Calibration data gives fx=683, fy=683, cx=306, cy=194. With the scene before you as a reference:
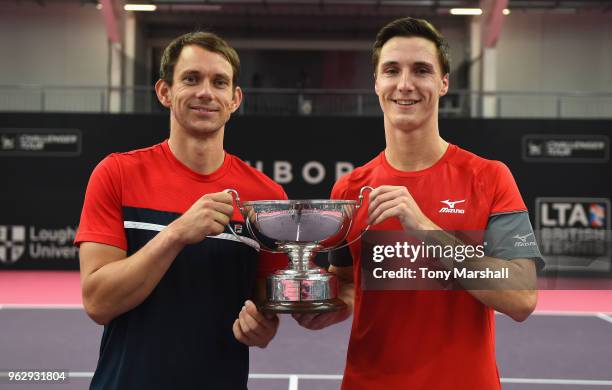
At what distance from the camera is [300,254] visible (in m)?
2.49

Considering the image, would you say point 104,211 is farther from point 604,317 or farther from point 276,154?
point 276,154

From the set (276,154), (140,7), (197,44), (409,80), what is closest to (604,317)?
(276,154)

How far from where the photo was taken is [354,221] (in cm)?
269

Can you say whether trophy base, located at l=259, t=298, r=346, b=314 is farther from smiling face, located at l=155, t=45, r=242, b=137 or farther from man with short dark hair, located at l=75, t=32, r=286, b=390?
smiling face, located at l=155, t=45, r=242, b=137

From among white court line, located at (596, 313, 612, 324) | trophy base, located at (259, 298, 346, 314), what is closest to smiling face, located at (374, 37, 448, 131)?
trophy base, located at (259, 298, 346, 314)

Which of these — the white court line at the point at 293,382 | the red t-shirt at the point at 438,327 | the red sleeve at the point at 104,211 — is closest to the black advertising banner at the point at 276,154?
the white court line at the point at 293,382

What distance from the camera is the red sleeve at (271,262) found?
274 cm

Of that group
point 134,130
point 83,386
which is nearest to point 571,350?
point 83,386

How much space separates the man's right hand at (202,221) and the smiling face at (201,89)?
1.38ft

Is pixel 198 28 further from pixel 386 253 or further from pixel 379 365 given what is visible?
pixel 379 365

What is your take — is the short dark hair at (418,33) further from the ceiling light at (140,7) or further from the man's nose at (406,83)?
the ceiling light at (140,7)

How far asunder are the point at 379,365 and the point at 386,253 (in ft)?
1.34

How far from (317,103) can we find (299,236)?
1311 cm

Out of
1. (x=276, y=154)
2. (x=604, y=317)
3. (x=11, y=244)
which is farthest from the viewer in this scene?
(x=11, y=244)
